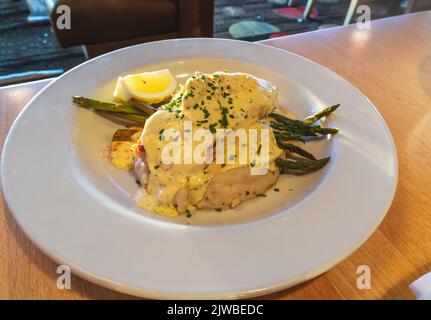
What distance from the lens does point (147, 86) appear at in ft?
5.98

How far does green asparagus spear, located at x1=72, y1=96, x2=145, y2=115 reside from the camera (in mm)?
1652

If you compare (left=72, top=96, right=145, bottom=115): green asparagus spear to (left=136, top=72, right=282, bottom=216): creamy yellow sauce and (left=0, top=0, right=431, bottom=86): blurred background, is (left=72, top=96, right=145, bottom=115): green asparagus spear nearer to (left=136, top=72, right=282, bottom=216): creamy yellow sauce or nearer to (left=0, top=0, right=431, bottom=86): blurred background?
(left=136, top=72, right=282, bottom=216): creamy yellow sauce

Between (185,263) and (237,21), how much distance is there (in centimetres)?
466

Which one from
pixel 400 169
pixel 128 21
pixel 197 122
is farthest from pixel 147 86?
pixel 128 21

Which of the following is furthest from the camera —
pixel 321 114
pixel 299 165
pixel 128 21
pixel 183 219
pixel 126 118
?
pixel 128 21

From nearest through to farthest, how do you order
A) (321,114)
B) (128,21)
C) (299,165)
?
(299,165) → (321,114) → (128,21)

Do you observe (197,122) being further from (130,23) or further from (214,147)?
(130,23)

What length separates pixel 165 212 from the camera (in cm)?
137

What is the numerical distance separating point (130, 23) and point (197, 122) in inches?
89.7

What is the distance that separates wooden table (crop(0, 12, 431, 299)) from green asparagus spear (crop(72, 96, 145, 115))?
365 mm

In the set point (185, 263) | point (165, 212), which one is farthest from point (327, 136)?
point (185, 263)

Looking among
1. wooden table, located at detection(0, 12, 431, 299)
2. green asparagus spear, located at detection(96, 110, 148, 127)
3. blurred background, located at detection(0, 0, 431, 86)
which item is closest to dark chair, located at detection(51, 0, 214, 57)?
blurred background, located at detection(0, 0, 431, 86)

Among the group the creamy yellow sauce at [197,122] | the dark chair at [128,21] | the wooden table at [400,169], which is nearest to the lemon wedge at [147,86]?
the creamy yellow sauce at [197,122]

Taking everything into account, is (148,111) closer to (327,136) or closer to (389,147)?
(327,136)
